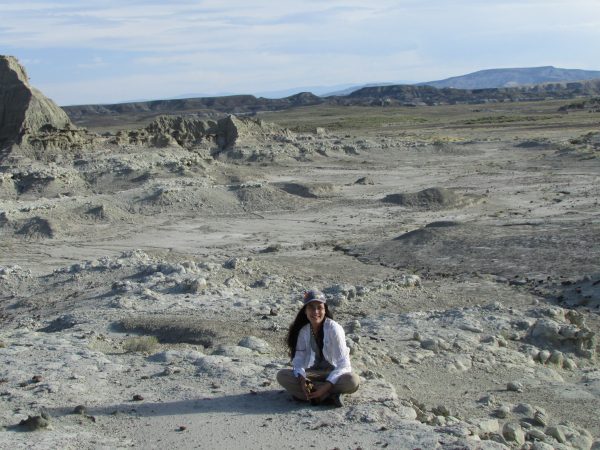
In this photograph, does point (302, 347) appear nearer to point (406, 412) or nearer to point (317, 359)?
point (317, 359)

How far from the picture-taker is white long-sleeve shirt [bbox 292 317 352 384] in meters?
6.43

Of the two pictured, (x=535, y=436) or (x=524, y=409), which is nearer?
(x=535, y=436)

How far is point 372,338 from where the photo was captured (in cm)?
937

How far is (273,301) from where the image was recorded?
38.4 feet

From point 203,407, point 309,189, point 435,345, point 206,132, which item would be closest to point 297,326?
point 203,407

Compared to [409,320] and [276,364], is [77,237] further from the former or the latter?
[276,364]

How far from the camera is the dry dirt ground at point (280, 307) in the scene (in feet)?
20.7

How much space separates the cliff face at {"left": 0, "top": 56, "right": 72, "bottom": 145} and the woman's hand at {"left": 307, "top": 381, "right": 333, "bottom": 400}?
2535 cm

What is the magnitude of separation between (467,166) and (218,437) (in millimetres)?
29799

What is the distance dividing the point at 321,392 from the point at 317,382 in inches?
6.1

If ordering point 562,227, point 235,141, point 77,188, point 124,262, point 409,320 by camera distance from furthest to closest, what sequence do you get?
1. point 235,141
2. point 77,188
3. point 562,227
4. point 124,262
5. point 409,320

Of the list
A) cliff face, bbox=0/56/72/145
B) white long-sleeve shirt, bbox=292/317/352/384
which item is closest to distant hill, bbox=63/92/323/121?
cliff face, bbox=0/56/72/145

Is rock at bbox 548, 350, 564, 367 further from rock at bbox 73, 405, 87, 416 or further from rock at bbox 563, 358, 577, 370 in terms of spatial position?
rock at bbox 73, 405, 87, 416

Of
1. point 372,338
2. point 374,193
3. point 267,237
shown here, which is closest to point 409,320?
point 372,338
